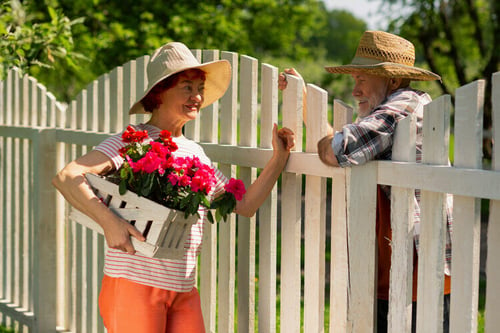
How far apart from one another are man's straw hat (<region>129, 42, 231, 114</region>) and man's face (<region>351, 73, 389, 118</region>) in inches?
27.3

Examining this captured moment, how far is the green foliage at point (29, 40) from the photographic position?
473 cm

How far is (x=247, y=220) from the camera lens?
11.0 feet

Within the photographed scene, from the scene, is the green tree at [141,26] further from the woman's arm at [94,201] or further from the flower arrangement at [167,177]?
the flower arrangement at [167,177]

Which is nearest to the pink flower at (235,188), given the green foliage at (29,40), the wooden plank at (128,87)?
the wooden plank at (128,87)

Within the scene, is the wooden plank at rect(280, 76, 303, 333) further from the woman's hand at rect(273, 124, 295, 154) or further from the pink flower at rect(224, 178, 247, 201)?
the pink flower at rect(224, 178, 247, 201)

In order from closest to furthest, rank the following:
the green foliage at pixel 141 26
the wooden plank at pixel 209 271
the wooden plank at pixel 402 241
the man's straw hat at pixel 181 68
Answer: the wooden plank at pixel 402 241, the man's straw hat at pixel 181 68, the wooden plank at pixel 209 271, the green foliage at pixel 141 26

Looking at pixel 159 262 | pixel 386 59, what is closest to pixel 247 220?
pixel 159 262

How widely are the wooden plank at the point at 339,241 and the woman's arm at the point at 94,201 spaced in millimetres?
800

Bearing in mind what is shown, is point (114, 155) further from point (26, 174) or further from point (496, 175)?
point (26, 174)

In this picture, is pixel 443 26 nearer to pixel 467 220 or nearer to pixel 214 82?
pixel 214 82

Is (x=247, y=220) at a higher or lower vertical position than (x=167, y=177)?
lower

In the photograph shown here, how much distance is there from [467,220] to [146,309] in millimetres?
1362

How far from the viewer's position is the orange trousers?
288cm

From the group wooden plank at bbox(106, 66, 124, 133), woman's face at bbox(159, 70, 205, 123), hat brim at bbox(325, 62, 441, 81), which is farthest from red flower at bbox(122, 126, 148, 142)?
wooden plank at bbox(106, 66, 124, 133)
